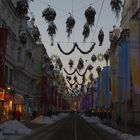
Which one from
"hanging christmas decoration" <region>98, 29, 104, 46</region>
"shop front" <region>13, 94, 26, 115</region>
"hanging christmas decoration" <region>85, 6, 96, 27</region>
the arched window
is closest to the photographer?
"hanging christmas decoration" <region>85, 6, 96, 27</region>

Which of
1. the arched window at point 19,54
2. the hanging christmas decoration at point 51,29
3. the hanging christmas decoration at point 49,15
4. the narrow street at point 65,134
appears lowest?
the narrow street at point 65,134

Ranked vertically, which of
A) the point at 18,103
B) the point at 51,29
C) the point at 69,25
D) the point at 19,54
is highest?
the point at 19,54

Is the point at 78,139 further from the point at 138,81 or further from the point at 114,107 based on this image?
the point at 114,107

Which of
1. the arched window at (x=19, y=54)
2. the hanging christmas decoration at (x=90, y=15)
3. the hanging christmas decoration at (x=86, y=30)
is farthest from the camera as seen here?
the arched window at (x=19, y=54)

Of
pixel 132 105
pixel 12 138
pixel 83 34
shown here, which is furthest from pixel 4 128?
pixel 132 105

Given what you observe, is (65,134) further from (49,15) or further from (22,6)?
(22,6)

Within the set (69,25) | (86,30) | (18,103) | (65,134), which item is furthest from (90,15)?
(18,103)

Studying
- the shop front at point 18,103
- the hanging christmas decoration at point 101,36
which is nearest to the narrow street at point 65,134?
the hanging christmas decoration at point 101,36

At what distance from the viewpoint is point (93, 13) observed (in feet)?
77.5

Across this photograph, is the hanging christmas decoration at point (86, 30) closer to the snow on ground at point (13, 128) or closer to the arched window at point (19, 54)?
the snow on ground at point (13, 128)

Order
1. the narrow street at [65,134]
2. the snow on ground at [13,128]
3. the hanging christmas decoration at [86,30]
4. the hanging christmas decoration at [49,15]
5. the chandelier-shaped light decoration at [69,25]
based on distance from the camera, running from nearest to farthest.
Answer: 1. the hanging christmas decoration at [49,15]
2. the chandelier-shaped light decoration at [69,25]
3. the hanging christmas decoration at [86,30]
4. the narrow street at [65,134]
5. the snow on ground at [13,128]

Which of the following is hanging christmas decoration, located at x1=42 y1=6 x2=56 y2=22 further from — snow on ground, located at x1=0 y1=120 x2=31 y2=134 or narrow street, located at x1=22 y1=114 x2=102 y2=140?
snow on ground, located at x1=0 y1=120 x2=31 y2=134

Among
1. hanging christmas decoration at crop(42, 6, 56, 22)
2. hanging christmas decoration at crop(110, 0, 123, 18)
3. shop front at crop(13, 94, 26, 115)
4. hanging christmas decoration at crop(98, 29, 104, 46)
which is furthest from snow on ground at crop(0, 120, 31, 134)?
shop front at crop(13, 94, 26, 115)

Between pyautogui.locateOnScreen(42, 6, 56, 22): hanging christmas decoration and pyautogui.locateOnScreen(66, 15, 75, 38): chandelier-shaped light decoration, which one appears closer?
pyautogui.locateOnScreen(42, 6, 56, 22): hanging christmas decoration
